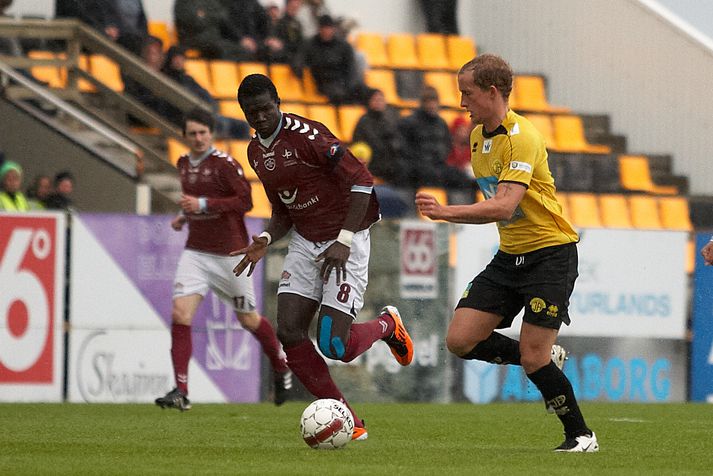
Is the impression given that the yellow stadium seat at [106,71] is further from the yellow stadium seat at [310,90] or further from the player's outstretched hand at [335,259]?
the player's outstretched hand at [335,259]

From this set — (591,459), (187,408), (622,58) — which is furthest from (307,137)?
(622,58)

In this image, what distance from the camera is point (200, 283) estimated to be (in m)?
12.4

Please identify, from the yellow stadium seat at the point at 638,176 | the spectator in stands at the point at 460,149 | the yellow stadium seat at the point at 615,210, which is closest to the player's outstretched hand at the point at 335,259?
the spectator in stands at the point at 460,149

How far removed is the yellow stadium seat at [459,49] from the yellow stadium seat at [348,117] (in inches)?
115

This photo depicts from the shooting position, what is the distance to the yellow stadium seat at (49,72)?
17797 millimetres

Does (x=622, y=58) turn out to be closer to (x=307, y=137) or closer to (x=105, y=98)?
(x=105, y=98)

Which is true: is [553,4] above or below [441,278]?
above

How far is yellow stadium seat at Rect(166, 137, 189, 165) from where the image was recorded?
17.6 m

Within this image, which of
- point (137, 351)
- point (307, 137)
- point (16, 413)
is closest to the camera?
point (307, 137)

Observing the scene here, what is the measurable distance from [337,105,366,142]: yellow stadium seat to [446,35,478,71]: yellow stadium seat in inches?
115

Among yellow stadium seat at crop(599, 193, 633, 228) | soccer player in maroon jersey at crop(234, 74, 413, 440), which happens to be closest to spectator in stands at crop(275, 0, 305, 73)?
yellow stadium seat at crop(599, 193, 633, 228)

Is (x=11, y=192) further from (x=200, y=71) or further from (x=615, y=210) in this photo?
(x=615, y=210)

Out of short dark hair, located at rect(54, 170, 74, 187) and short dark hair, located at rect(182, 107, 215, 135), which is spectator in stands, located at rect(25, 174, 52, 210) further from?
short dark hair, located at rect(182, 107, 215, 135)

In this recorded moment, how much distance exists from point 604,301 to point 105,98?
20.7ft
